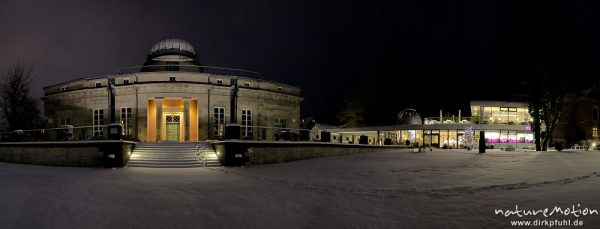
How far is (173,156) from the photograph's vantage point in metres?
23.0

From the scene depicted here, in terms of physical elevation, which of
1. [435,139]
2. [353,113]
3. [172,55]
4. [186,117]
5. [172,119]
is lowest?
[435,139]

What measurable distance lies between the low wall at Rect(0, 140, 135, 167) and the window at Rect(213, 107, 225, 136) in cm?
1040

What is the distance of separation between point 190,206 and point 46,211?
305cm

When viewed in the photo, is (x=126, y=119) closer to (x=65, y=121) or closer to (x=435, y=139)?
(x=65, y=121)

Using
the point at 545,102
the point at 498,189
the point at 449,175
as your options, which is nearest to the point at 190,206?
the point at 498,189

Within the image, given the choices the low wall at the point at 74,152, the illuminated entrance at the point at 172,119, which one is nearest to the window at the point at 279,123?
the illuminated entrance at the point at 172,119

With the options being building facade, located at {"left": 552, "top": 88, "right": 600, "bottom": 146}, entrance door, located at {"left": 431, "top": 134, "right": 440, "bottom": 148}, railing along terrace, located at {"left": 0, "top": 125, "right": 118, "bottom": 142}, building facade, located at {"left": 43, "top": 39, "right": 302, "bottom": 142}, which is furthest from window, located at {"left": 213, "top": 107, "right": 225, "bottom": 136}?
building facade, located at {"left": 552, "top": 88, "right": 600, "bottom": 146}

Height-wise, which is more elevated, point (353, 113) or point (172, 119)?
point (353, 113)

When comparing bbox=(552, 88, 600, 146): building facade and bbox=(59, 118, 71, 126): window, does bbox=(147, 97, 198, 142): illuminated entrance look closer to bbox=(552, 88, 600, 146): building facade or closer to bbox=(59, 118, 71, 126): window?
bbox=(59, 118, 71, 126): window

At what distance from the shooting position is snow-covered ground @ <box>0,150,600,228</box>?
8.90 meters

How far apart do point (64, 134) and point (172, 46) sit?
46.4ft

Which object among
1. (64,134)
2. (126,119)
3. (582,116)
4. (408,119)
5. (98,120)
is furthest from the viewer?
(408,119)

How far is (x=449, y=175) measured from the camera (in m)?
16.1

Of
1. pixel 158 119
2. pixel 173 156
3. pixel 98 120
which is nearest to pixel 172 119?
pixel 158 119
